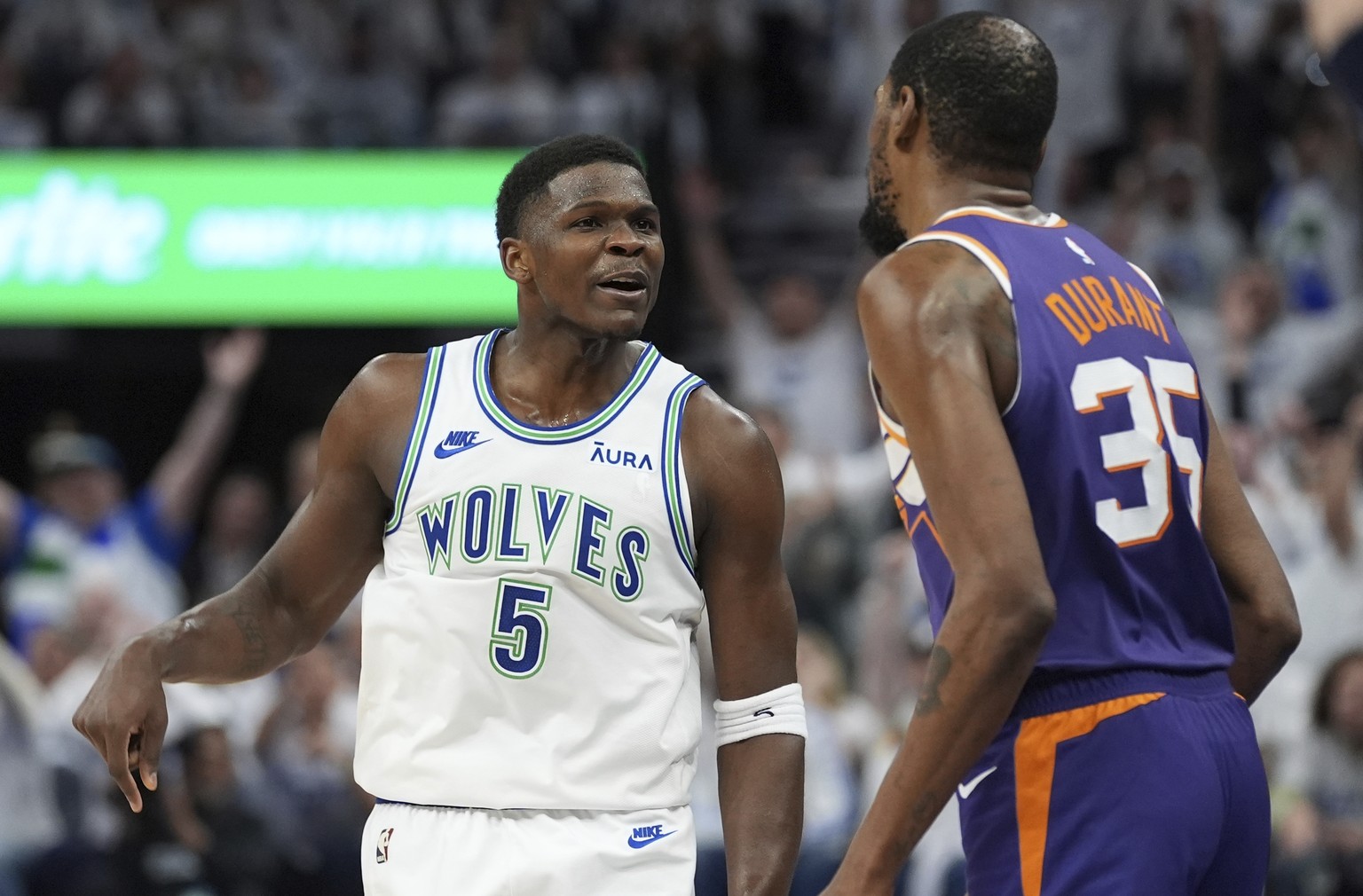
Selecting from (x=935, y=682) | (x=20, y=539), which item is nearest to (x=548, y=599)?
(x=935, y=682)

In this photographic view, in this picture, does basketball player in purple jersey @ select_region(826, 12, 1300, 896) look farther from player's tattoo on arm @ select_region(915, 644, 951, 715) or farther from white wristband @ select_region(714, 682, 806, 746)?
white wristband @ select_region(714, 682, 806, 746)

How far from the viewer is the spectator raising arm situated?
9.49 m

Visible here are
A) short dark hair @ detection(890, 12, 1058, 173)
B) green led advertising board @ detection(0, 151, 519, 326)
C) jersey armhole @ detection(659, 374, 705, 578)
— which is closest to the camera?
short dark hair @ detection(890, 12, 1058, 173)

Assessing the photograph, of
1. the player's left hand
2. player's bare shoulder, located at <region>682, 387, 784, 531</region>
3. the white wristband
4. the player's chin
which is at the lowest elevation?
the white wristband

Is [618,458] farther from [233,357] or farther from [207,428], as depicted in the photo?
[233,357]

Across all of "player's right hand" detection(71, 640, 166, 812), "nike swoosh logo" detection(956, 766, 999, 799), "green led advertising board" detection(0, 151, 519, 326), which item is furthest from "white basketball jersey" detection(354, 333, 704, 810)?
"green led advertising board" detection(0, 151, 519, 326)

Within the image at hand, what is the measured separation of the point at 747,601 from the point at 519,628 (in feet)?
1.45

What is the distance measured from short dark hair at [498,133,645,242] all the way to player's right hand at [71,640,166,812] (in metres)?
1.10

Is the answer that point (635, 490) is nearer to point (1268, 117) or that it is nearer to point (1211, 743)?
point (1211, 743)

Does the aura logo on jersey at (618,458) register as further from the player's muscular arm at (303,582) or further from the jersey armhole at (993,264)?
the jersey armhole at (993,264)

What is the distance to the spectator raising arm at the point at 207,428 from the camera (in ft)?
31.1

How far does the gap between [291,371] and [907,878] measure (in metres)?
5.81

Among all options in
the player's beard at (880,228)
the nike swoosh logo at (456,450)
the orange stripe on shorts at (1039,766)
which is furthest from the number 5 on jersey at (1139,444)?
the nike swoosh logo at (456,450)

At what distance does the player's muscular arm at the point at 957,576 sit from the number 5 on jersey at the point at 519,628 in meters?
0.84
